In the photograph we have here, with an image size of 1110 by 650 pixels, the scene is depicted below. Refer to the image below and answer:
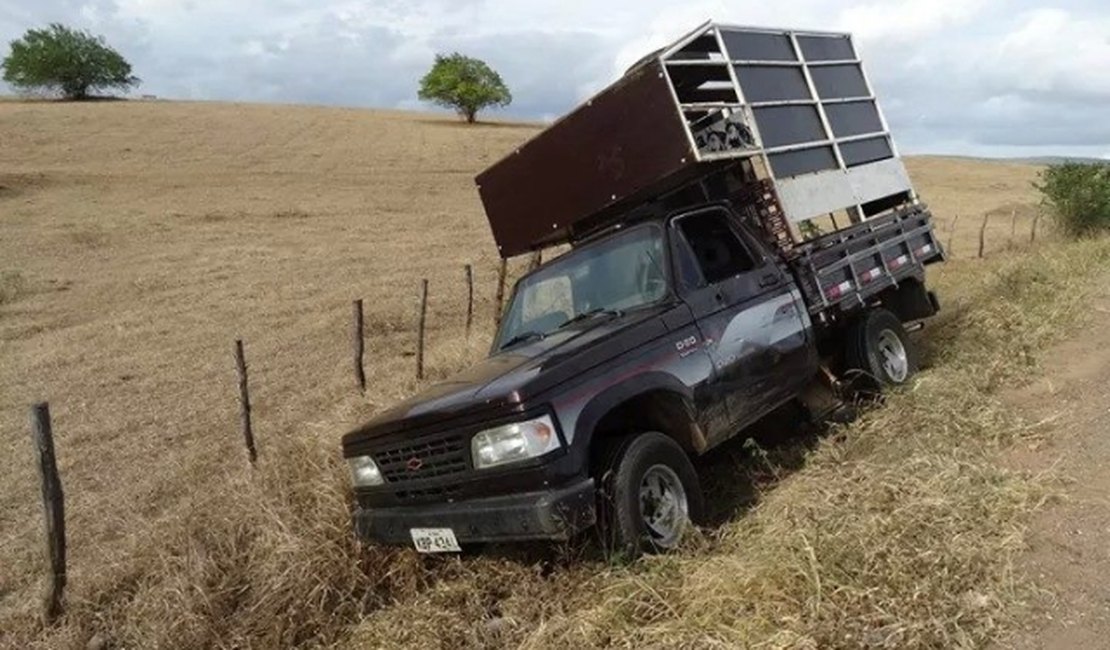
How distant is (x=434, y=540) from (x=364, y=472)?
664mm

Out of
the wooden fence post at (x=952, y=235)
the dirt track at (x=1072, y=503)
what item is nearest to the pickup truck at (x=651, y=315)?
the dirt track at (x=1072, y=503)

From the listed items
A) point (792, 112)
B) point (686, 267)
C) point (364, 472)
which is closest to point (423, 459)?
point (364, 472)

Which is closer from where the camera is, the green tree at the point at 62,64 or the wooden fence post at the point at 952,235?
the wooden fence post at the point at 952,235

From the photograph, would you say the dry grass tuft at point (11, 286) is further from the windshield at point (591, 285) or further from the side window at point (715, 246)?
the side window at point (715, 246)

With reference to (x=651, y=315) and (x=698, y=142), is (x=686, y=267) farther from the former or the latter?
(x=698, y=142)

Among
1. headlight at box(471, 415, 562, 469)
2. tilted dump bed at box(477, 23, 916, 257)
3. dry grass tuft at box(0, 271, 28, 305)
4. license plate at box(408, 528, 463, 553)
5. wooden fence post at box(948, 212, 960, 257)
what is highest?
dry grass tuft at box(0, 271, 28, 305)

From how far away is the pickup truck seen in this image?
13.8 ft

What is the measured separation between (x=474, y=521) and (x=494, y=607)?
0.58 meters

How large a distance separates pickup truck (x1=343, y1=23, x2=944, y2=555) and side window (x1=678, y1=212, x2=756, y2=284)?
0.02m

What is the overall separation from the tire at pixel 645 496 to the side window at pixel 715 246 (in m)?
1.42

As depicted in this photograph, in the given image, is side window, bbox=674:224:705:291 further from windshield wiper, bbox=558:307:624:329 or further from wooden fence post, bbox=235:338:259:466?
wooden fence post, bbox=235:338:259:466

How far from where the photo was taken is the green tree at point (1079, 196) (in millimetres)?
18766

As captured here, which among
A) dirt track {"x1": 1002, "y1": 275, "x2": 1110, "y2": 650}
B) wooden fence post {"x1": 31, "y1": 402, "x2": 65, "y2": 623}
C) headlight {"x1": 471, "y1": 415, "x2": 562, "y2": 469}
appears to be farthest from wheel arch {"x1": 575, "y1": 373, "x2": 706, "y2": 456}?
wooden fence post {"x1": 31, "y1": 402, "x2": 65, "y2": 623}

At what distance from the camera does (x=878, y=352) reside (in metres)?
6.80
